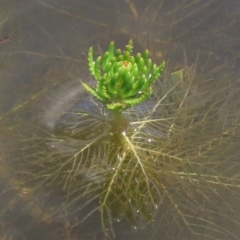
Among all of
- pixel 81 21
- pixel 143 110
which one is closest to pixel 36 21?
pixel 81 21

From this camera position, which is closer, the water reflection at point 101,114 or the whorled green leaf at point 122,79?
the whorled green leaf at point 122,79

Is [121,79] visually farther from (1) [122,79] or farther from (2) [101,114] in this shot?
(2) [101,114]

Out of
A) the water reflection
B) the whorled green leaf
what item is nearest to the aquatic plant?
the whorled green leaf

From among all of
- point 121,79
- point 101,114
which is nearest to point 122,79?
point 121,79

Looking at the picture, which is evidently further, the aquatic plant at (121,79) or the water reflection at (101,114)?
the water reflection at (101,114)

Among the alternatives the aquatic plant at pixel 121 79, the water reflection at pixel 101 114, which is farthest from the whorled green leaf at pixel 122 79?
the water reflection at pixel 101 114

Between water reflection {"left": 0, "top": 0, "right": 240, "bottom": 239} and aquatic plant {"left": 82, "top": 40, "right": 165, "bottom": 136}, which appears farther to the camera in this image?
water reflection {"left": 0, "top": 0, "right": 240, "bottom": 239}

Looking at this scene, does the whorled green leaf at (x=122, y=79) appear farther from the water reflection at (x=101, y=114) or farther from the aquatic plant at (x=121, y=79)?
the water reflection at (x=101, y=114)

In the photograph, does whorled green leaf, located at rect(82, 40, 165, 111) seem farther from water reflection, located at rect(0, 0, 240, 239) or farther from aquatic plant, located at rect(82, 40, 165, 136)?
water reflection, located at rect(0, 0, 240, 239)
